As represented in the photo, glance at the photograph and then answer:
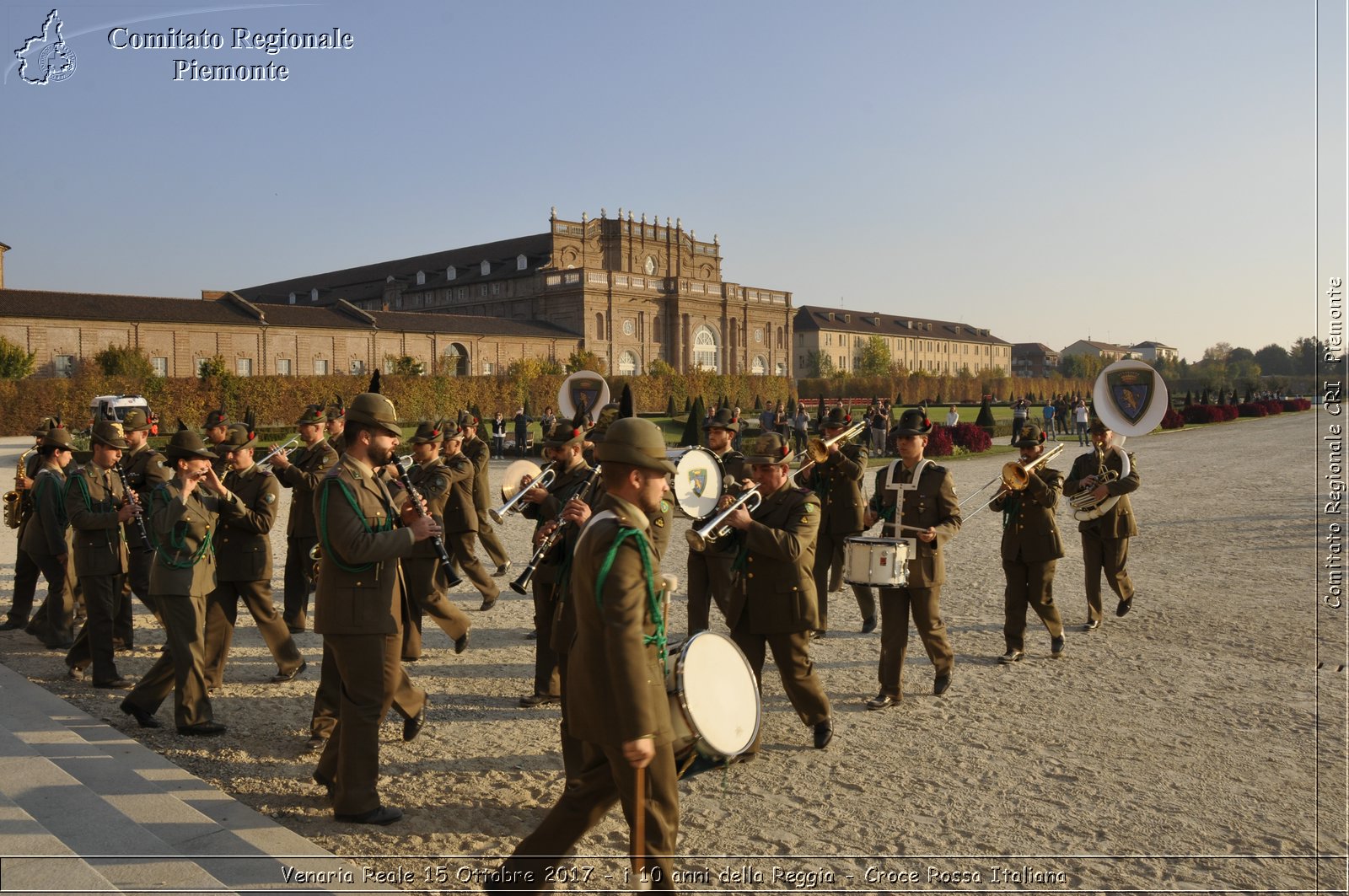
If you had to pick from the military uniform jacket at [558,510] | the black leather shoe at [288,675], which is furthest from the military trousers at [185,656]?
the military uniform jacket at [558,510]

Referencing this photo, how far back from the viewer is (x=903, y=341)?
123 metres

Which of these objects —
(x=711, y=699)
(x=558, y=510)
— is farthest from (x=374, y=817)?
(x=558, y=510)

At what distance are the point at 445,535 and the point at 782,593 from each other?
568 cm

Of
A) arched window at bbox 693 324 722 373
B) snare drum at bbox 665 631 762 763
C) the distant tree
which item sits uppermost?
arched window at bbox 693 324 722 373

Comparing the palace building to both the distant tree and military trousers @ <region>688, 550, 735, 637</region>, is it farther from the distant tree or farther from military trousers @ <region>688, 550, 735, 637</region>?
military trousers @ <region>688, 550, 735, 637</region>

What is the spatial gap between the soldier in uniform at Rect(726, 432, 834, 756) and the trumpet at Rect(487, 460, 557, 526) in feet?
6.74

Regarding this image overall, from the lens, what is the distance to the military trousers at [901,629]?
704cm

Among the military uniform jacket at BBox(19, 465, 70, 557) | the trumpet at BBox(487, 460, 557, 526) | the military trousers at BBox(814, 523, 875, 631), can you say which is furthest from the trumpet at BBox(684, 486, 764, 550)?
the military uniform jacket at BBox(19, 465, 70, 557)

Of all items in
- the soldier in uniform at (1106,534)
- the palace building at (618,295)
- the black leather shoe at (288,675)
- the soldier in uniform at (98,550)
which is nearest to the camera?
the soldier in uniform at (98,550)

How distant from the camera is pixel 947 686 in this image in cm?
745

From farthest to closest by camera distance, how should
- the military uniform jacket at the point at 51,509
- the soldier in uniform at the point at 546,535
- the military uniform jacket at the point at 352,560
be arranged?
the military uniform jacket at the point at 51,509 < the soldier in uniform at the point at 546,535 < the military uniform jacket at the point at 352,560

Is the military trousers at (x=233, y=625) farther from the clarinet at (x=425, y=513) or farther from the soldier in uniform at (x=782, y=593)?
the soldier in uniform at (x=782, y=593)

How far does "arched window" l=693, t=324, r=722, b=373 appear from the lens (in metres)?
86.6

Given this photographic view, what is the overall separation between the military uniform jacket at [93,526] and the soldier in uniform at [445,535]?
7.45ft
